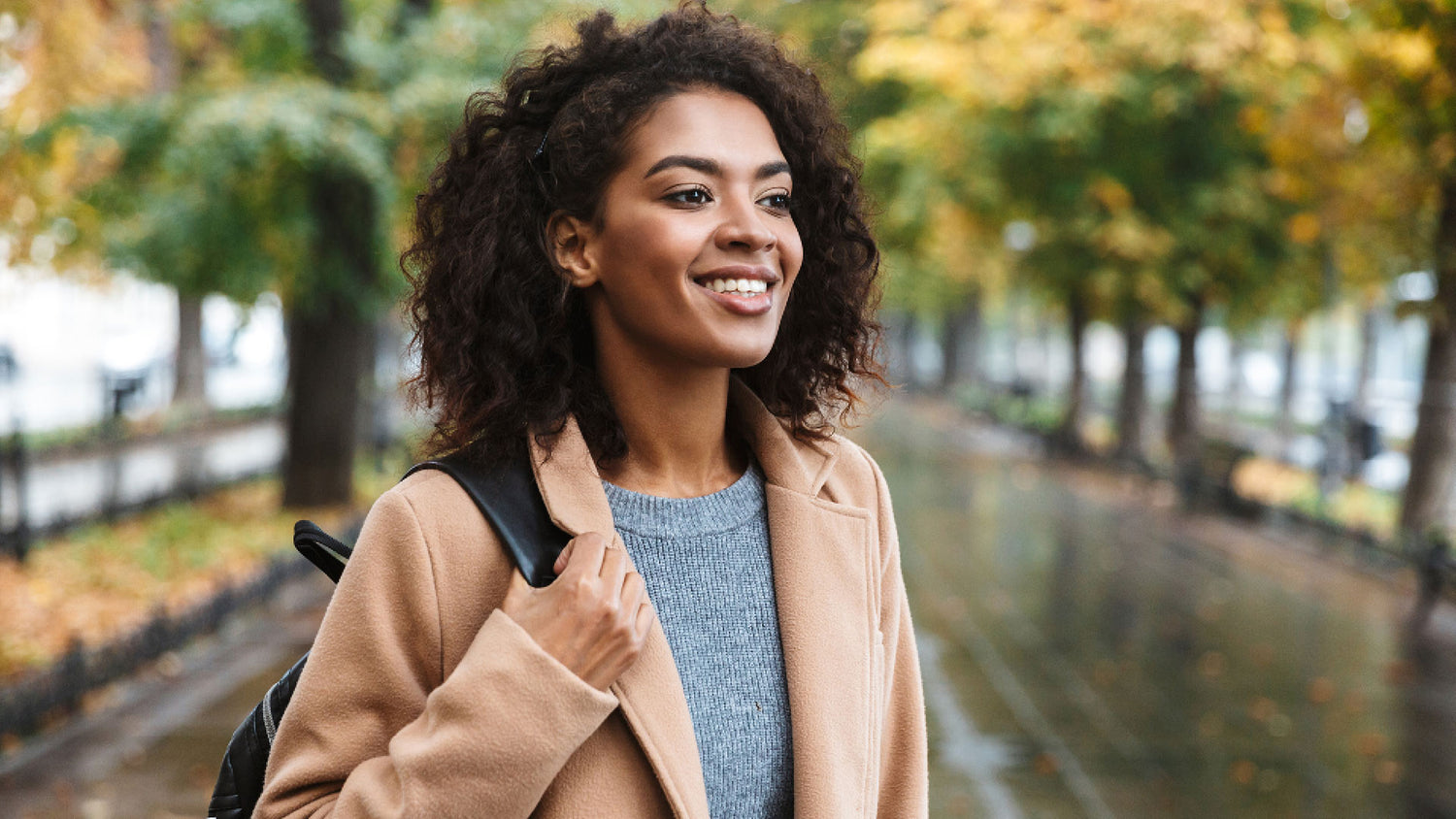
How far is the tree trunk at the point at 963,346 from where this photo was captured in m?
41.1

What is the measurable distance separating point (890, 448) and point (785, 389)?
22.0 m

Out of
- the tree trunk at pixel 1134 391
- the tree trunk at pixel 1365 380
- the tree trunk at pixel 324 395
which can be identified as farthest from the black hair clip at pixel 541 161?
the tree trunk at pixel 1134 391

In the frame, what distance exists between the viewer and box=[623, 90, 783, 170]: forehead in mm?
1807

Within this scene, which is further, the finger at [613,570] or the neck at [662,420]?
the neck at [662,420]

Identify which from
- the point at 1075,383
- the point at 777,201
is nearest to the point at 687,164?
the point at 777,201

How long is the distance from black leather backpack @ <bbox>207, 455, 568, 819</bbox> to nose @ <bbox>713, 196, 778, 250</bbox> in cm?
41

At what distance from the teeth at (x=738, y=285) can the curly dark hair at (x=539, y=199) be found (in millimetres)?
203

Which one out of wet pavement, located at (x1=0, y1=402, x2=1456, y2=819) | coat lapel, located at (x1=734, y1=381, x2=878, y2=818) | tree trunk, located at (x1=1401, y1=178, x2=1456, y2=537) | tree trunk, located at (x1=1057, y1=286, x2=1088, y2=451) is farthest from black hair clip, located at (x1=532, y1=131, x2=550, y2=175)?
tree trunk, located at (x1=1057, y1=286, x2=1088, y2=451)

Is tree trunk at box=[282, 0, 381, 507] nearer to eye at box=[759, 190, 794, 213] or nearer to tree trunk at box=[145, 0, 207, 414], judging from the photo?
tree trunk at box=[145, 0, 207, 414]

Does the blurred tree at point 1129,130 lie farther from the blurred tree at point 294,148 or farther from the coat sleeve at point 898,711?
the coat sleeve at point 898,711

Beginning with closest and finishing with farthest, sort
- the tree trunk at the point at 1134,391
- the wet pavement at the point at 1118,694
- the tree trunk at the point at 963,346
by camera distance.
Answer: the wet pavement at the point at 1118,694 < the tree trunk at the point at 1134,391 < the tree trunk at the point at 963,346

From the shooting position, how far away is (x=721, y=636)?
1.84 metres

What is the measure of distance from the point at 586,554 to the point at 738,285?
44cm

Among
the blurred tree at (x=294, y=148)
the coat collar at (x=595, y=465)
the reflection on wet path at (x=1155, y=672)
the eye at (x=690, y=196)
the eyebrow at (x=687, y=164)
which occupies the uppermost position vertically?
the blurred tree at (x=294, y=148)
